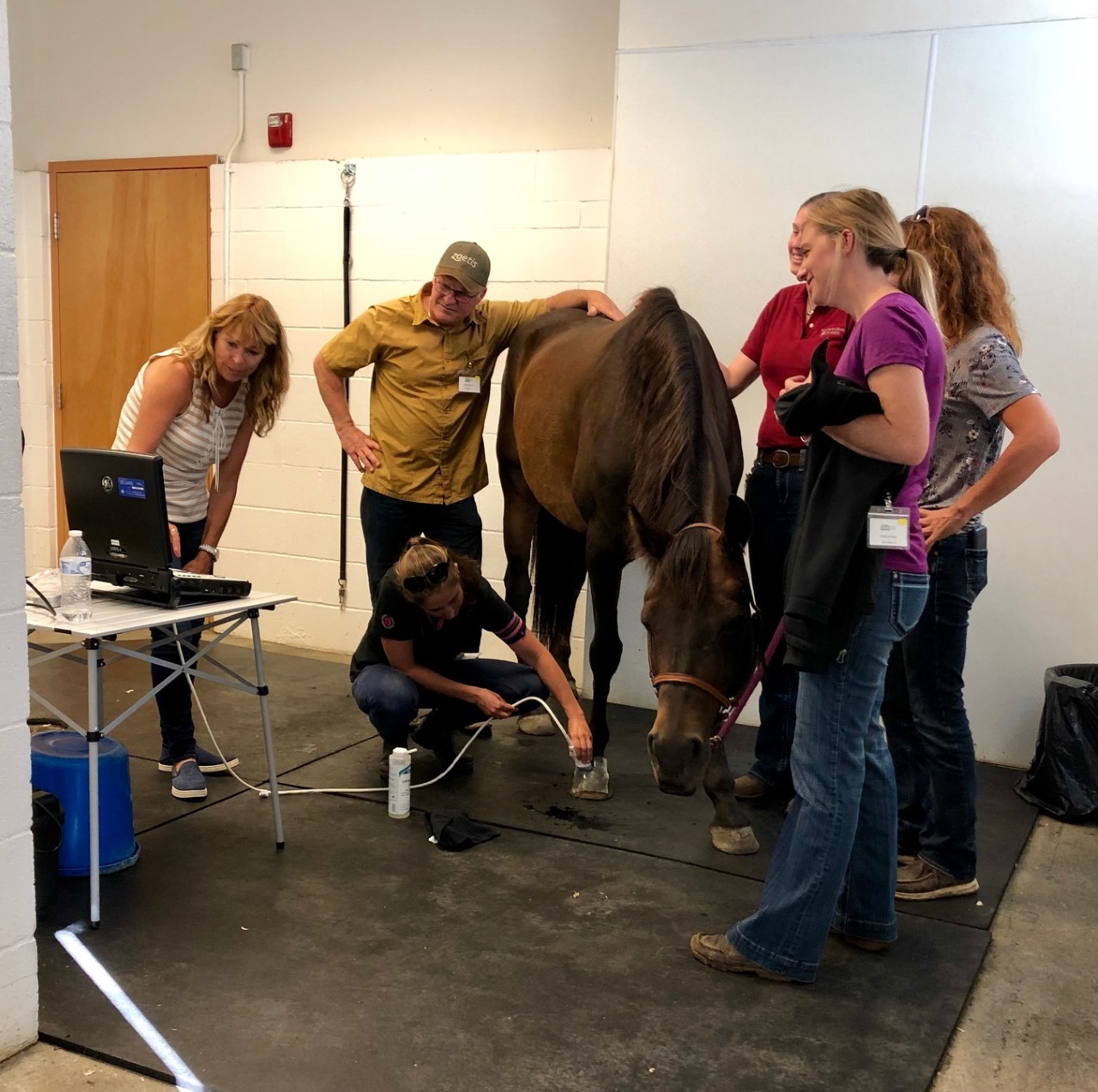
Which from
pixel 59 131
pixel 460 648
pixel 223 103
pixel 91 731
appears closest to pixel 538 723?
pixel 460 648

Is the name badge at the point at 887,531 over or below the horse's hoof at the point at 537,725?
over

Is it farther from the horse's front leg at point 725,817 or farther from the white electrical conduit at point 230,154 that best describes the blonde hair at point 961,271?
the white electrical conduit at point 230,154

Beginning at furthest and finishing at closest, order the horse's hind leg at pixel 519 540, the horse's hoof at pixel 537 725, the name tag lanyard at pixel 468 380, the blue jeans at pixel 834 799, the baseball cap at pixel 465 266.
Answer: the horse's hind leg at pixel 519 540 < the horse's hoof at pixel 537 725 < the name tag lanyard at pixel 468 380 < the baseball cap at pixel 465 266 < the blue jeans at pixel 834 799

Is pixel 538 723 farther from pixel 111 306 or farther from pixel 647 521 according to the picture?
pixel 111 306

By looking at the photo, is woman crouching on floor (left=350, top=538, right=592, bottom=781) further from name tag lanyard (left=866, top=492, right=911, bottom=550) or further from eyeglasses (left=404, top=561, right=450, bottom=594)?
name tag lanyard (left=866, top=492, right=911, bottom=550)

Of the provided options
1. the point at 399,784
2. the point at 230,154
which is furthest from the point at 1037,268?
the point at 230,154

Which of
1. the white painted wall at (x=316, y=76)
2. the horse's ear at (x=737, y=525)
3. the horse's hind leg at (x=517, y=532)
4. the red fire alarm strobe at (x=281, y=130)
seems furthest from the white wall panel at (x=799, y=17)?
the horse's ear at (x=737, y=525)

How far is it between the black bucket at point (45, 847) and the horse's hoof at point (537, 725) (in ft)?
5.97

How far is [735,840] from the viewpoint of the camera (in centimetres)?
297

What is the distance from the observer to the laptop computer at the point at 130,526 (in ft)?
8.35

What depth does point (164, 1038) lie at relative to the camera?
79.2 inches

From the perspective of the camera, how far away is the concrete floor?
1928mm

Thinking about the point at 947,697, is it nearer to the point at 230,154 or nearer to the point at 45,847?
the point at 45,847

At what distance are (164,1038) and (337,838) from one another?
98cm
